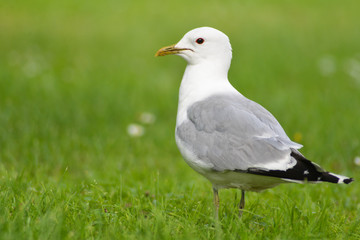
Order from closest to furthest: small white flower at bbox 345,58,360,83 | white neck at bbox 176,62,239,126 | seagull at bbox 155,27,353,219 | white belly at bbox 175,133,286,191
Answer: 1. seagull at bbox 155,27,353,219
2. white belly at bbox 175,133,286,191
3. white neck at bbox 176,62,239,126
4. small white flower at bbox 345,58,360,83

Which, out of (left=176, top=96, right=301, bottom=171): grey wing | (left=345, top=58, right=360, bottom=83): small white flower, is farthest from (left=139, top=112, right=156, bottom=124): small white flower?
(left=345, top=58, right=360, bottom=83): small white flower

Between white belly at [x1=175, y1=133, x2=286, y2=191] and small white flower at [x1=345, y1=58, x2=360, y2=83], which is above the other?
small white flower at [x1=345, y1=58, x2=360, y2=83]

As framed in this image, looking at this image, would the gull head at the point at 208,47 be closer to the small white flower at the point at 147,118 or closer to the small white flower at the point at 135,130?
the small white flower at the point at 135,130

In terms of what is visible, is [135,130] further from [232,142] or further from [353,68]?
Answer: [353,68]

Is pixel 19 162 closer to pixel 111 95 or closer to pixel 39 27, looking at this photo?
pixel 111 95

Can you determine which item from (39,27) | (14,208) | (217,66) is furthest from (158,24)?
(14,208)

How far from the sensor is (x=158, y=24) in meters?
11.5

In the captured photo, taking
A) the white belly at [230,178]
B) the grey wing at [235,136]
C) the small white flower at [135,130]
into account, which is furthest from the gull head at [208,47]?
the small white flower at [135,130]

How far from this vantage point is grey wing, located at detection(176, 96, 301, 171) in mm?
3096

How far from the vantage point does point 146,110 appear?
6758 millimetres

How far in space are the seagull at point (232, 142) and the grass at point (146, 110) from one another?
32 cm

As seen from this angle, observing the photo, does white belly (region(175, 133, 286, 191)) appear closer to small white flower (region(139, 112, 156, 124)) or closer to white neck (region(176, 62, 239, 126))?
white neck (region(176, 62, 239, 126))

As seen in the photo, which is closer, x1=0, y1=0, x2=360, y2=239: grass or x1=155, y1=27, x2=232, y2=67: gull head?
x1=0, y1=0, x2=360, y2=239: grass

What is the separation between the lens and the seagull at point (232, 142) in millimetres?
3021
